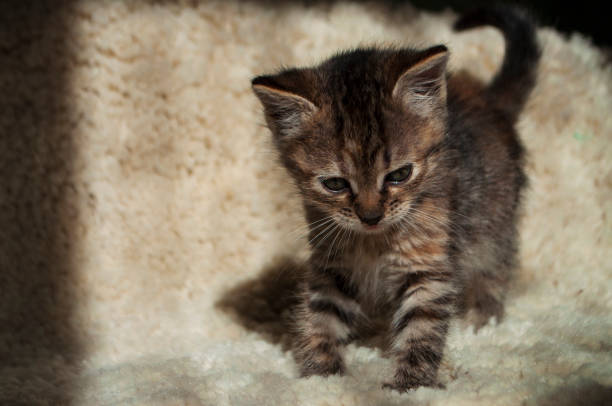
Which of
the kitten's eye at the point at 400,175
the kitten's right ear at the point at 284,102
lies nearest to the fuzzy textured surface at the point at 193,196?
the kitten's eye at the point at 400,175

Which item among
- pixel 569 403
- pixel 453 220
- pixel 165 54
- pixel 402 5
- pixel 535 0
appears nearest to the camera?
pixel 569 403

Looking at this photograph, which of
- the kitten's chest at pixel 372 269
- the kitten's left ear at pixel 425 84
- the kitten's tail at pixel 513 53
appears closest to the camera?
the kitten's left ear at pixel 425 84

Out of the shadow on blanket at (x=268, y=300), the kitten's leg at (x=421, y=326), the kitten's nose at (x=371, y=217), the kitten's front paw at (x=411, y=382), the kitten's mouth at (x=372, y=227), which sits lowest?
the shadow on blanket at (x=268, y=300)

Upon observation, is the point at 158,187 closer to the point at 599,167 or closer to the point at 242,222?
the point at 242,222

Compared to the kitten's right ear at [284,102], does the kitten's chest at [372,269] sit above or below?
below

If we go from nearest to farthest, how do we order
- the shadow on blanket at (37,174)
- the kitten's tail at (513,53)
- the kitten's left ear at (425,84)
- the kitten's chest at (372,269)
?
the kitten's left ear at (425,84), the kitten's chest at (372,269), the shadow on blanket at (37,174), the kitten's tail at (513,53)

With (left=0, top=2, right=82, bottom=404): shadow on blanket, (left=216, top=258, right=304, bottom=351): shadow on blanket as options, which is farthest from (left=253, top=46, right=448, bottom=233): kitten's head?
(left=0, top=2, right=82, bottom=404): shadow on blanket

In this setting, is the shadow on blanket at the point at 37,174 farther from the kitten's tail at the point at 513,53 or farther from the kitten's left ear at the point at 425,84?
the kitten's tail at the point at 513,53

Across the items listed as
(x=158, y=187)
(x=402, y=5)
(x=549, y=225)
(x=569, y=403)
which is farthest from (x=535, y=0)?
(x=569, y=403)
